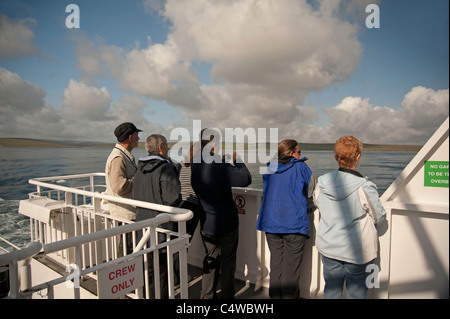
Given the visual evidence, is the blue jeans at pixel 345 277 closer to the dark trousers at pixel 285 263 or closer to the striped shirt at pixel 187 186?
the dark trousers at pixel 285 263

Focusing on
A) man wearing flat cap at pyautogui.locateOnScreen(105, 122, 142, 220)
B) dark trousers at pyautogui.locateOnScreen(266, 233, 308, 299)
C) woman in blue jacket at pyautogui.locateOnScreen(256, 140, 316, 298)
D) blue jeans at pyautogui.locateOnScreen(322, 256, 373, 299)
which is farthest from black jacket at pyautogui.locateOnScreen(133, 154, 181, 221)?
blue jeans at pyautogui.locateOnScreen(322, 256, 373, 299)

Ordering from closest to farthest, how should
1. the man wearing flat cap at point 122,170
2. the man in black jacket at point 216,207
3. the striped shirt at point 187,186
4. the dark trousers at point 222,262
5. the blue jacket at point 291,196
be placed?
the blue jacket at point 291,196
the man in black jacket at point 216,207
the dark trousers at point 222,262
the man wearing flat cap at point 122,170
the striped shirt at point 187,186

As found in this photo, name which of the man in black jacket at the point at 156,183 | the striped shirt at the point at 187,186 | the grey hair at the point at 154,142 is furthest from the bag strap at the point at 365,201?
the grey hair at the point at 154,142

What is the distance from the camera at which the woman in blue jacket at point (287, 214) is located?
224 centimetres

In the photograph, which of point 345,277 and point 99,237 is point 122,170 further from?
point 345,277

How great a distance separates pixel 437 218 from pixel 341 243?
2.20ft

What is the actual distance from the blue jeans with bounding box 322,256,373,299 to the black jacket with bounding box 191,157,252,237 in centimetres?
88

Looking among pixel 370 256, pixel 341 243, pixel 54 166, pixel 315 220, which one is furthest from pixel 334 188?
pixel 54 166

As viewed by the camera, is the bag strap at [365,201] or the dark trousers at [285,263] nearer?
the bag strap at [365,201]

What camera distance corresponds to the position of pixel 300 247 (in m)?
2.29

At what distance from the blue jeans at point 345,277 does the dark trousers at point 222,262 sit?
87 centimetres

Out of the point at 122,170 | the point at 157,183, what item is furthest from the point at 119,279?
the point at 122,170
